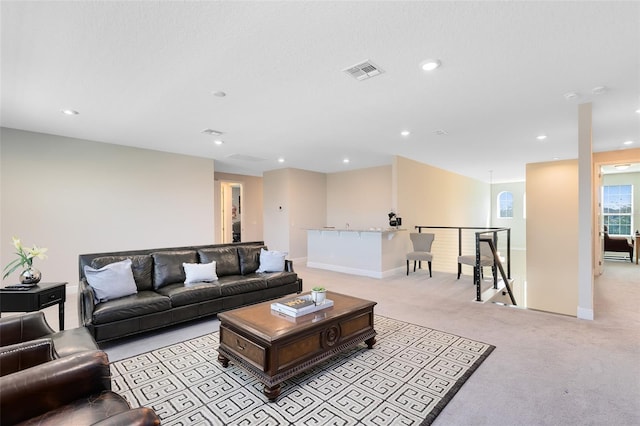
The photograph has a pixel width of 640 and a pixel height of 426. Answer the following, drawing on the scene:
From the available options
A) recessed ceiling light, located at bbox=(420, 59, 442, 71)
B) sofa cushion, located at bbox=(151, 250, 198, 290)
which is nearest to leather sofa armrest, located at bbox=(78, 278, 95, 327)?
sofa cushion, located at bbox=(151, 250, 198, 290)

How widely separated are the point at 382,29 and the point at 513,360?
300 centimetres

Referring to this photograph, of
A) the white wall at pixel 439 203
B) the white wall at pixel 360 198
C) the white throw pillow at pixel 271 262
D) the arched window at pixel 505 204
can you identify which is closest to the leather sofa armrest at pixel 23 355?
the white throw pillow at pixel 271 262

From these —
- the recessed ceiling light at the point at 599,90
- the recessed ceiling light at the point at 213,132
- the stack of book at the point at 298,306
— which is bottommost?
the stack of book at the point at 298,306

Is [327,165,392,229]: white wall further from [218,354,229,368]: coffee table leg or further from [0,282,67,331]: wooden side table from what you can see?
[0,282,67,331]: wooden side table

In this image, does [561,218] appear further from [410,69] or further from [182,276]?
[182,276]

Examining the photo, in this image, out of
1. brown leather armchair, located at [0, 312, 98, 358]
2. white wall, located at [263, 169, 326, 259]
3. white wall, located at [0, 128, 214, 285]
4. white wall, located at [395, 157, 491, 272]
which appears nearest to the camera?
brown leather armchair, located at [0, 312, 98, 358]

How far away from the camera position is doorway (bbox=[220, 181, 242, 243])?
9445mm

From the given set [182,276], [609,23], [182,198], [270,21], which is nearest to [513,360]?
[609,23]

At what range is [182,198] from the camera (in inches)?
254

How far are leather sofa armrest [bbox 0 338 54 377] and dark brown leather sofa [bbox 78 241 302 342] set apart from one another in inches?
59.8

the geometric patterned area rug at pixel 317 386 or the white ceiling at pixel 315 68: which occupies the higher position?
the white ceiling at pixel 315 68

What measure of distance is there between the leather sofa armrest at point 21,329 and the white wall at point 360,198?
694cm

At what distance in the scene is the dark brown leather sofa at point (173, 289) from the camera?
2918 mm

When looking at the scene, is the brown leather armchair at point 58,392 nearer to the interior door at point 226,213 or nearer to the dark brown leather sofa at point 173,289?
the dark brown leather sofa at point 173,289
